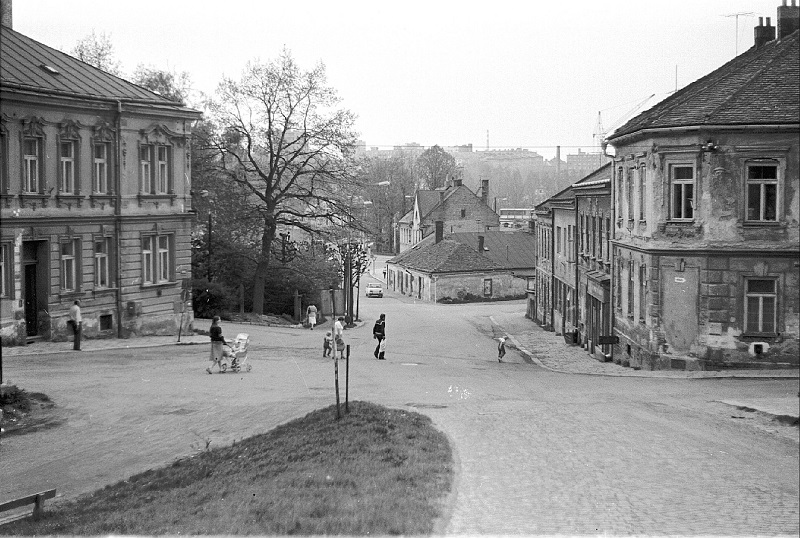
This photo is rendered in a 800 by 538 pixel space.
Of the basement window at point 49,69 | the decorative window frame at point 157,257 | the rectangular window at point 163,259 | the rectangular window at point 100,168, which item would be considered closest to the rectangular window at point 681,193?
the rectangular window at point 100,168

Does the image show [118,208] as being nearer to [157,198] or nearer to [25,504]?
[157,198]

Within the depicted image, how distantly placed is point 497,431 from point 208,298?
31512mm

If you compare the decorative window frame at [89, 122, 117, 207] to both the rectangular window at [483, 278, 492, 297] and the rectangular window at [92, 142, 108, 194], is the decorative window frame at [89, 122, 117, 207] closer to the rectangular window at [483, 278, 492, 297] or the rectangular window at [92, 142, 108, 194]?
the rectangular window at [92, 142, 108, 194]

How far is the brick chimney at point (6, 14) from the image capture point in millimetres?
32094

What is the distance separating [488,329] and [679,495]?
40.0m

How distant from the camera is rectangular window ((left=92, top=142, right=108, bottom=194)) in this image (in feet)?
100

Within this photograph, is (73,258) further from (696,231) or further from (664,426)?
(696,231)

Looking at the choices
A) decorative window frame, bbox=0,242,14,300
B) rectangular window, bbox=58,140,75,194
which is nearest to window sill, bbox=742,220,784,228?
decorative window frame, bbox=0,242,14,300

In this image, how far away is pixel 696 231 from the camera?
745cm

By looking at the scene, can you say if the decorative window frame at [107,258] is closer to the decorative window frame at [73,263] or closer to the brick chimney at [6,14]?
the decorative window frame at [73,263]

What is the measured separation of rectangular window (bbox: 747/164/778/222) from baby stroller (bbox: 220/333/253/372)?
19430 mm

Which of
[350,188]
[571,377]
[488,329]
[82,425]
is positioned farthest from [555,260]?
[82,425]

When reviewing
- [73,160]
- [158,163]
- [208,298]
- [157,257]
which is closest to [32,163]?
[73,160]

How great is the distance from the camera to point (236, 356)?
982 inches
